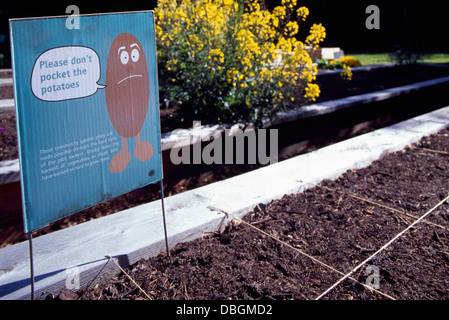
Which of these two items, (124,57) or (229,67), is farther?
(229,67)

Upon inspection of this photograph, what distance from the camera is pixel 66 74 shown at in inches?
72.2

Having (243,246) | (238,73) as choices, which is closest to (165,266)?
(243,246)

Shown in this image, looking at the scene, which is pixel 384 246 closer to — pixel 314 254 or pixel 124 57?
pixel 314 254

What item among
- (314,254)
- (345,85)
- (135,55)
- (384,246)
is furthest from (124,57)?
(345,85)

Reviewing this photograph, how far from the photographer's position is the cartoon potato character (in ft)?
6.83

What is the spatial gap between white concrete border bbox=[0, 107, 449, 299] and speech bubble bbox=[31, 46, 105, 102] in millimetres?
964

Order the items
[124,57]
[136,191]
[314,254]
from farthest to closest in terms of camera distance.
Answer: [136,191] < [314,254] < [124,57]

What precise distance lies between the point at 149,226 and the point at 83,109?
1.03 m

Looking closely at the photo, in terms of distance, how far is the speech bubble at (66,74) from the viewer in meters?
1.73

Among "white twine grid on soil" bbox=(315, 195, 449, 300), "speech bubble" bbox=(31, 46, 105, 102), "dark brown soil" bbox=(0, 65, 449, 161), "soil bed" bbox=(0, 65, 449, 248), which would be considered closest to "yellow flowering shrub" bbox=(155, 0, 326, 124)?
"dark brown soil" bbox=(0, 65, 449, 161)

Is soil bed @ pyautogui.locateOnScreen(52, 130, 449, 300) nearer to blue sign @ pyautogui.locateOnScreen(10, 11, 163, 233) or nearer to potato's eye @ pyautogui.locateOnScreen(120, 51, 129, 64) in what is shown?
blue sign @ pyautogui.locateOnScreen(10, 11, 163, 233)

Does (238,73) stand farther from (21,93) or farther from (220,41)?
(21,93)

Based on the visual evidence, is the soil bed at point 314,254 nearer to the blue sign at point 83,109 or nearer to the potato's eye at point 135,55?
the blue sign at point 83,109
